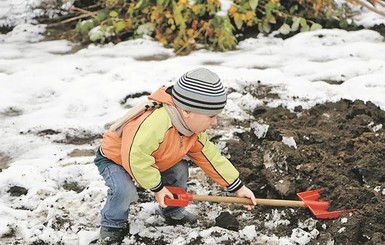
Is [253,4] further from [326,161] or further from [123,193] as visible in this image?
[123,193]

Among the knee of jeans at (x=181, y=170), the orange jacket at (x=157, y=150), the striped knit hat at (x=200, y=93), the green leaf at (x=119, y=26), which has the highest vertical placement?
the striped knit hat at (x=200, y=93)

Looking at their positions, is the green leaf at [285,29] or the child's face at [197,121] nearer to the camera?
the child's face at [197,121]

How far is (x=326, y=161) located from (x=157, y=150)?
121 centimetres

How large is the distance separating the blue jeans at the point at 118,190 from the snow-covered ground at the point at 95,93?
0.17 m

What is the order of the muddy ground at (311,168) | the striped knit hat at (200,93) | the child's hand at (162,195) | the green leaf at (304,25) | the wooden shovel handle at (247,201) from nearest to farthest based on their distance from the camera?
the striped knit hat at (200,93)
the child's hand at (162,195)
the wooden shovel handle at (247,201)
the muddy ground at (311,168)
the green leaf at (304,25)

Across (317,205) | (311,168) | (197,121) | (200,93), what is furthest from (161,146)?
(311,168)

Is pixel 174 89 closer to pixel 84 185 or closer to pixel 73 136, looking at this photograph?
pixel 84 185

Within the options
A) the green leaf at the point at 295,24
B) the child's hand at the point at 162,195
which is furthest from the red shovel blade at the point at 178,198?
the green leaf at the point at 295,24

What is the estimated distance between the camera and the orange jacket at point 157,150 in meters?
2.92

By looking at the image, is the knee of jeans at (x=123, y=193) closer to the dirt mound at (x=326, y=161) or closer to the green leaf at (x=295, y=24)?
the dirt mound at (x=326, y=161)

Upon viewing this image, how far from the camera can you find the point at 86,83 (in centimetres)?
539

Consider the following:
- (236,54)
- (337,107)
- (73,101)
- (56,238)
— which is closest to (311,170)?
(337,107)

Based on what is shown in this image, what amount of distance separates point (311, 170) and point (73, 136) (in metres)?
1.74

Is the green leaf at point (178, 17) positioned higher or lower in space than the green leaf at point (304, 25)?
higher
